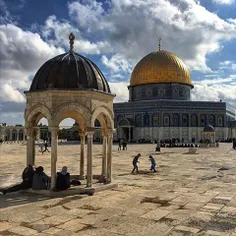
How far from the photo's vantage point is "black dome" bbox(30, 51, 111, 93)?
8.79m

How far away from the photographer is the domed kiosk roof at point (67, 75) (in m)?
8.79

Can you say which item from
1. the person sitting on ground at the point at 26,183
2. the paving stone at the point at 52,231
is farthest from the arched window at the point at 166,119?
the paving stone at the point at 52,231

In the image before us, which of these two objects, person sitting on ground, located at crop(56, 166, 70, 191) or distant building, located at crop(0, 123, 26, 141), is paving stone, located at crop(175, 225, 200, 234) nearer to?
person sitting on ground, located at crop(56, 166, 70, 191)

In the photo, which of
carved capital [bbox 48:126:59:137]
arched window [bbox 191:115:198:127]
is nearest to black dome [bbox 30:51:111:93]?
carved capital [bbox 48:126:59:137]

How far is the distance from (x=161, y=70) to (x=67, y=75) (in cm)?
4744

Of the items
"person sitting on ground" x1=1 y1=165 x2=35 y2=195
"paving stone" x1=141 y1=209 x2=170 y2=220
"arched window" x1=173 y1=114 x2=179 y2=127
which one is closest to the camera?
"paving stone" x1=141 y1=209 x2=170 y2=220

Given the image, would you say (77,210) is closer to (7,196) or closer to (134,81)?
(7,196)

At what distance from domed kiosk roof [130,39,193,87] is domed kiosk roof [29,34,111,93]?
46.6 meters

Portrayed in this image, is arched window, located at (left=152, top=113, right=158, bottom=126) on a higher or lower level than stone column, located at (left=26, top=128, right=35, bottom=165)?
higher

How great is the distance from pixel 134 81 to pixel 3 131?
47.7 meters

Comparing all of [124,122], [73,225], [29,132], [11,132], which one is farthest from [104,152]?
[11,132]

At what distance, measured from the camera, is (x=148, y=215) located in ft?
20.8

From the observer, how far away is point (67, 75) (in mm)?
8859

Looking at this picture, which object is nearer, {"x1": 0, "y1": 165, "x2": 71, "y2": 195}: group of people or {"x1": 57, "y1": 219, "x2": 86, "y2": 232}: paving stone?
{"x1": 57, "y1": 219, "x2": 86, "y2": 232}: paving stone
